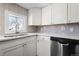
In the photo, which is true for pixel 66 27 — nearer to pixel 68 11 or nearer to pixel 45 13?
pixel 68 11

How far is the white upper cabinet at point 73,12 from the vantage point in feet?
6.99

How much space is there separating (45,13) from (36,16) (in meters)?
0.42

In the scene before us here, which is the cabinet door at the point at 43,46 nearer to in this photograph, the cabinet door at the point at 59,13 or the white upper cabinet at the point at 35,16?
the cabinet door at the point at 59,13

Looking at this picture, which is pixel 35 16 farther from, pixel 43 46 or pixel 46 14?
pixel 43 46

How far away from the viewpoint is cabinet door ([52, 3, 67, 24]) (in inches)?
99.2

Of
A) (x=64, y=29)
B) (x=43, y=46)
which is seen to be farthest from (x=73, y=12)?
(x=43, y=46)

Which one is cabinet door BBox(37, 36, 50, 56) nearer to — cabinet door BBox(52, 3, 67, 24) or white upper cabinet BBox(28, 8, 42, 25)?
cabinet door BBox(52, 3, 67, 24)

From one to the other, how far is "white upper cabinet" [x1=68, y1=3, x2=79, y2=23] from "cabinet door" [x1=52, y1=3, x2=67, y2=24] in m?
0.16

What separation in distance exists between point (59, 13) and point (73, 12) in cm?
54

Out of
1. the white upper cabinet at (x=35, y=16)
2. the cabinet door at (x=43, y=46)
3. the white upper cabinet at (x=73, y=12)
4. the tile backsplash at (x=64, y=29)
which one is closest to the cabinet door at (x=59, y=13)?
the white upper cabinet at (x=73, y=12)

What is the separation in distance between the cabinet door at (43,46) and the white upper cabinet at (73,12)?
0.77 metres

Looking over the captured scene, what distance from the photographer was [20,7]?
3355 millimetres

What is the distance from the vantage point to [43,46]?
9.39ft

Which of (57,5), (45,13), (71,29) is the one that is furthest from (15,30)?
(71,29)
